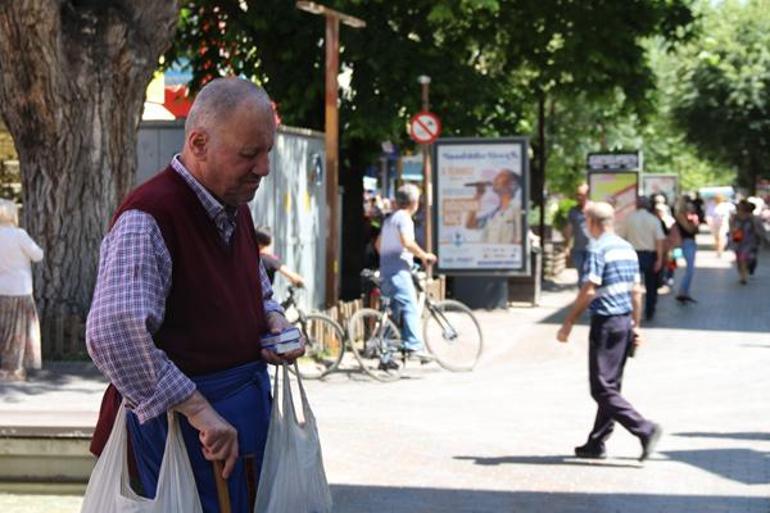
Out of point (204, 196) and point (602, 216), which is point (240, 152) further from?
point (602, 216)

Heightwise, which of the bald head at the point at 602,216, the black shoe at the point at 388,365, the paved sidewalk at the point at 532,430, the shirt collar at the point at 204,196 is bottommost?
the paved sidewalk at the point at 532,430

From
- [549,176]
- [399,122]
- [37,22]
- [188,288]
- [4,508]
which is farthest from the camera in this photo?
[549,176]

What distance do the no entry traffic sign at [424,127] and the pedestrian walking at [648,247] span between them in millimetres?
3058

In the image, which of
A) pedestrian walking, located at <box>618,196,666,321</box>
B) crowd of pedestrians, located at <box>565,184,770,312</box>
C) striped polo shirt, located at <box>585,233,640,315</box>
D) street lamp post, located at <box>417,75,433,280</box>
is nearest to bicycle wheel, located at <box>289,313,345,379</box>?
crowd of pedestrians, located at <box>565,184,770,312</box>

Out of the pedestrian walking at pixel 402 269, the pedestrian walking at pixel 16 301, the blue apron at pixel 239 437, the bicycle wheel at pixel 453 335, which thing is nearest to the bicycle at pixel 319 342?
the pedestrian walking at pixel 402 269

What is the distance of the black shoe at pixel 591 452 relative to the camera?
1016 cm

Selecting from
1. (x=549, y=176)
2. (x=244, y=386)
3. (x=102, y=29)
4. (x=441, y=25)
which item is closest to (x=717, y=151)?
(x=549, y=176)

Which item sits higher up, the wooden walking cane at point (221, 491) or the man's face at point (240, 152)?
the man's face at point (240, 152)

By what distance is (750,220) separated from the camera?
100 feet

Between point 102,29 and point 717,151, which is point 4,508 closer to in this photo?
point 102,29

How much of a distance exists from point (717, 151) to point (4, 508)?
51404 millimetres

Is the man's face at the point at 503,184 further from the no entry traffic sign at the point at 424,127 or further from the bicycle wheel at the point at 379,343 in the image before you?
the bicycle wheel at the point at 379,343

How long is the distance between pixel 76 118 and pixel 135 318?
11482 millimetres

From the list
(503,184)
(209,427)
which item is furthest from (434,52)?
(209,427)
